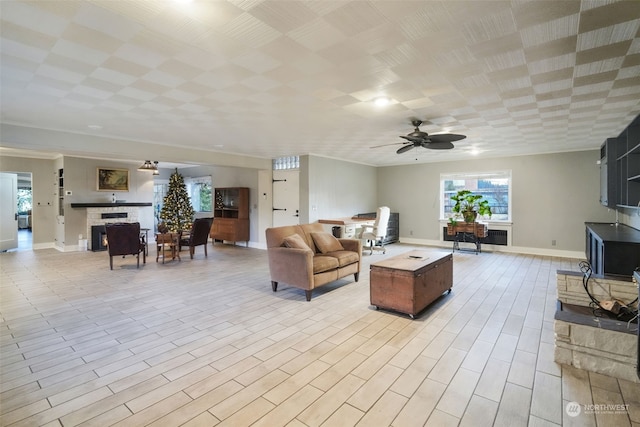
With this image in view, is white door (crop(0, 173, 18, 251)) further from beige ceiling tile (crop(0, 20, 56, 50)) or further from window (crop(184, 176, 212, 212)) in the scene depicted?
beige ceiling tile (crop(0, 20, 56, 50))

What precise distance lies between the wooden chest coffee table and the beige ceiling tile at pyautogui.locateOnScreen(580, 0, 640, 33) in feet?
7.88

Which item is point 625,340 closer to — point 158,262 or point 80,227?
point 158,262

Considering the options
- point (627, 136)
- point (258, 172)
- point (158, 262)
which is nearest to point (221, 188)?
point (258, 172)

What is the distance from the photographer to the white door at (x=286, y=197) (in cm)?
770

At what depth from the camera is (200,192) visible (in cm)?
1066

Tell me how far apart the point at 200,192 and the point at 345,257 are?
772 cm

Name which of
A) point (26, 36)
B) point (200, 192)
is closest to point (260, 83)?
point (26, 36)

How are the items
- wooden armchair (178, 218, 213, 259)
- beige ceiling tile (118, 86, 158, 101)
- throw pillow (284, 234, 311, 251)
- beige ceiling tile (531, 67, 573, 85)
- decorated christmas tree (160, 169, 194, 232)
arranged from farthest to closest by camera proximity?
decorated christmas tree (160, 169, 194, 232) → wooden armchair (178, 218, 213, 259) → throw pillow (284, 234, 311, 251) → beige ceiling tile (118, 86, 158, 101) → beige ceiling tile (531, 67, 573, 85)

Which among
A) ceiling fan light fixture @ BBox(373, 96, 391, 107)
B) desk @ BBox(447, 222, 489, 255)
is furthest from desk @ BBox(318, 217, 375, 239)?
ceiling fan light fixture @ BBox(373, 96, 391, 107)

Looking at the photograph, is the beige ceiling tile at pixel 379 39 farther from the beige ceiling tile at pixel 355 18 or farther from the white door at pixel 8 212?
the white door at pixel 8 212

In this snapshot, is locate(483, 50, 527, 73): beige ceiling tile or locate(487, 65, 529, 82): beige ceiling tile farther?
locate(487, 65, 529, 82): beige ceiling tile

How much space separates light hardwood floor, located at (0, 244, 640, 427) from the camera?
1.88 metres

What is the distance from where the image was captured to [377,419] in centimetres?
181

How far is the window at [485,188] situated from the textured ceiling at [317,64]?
3222 mm
